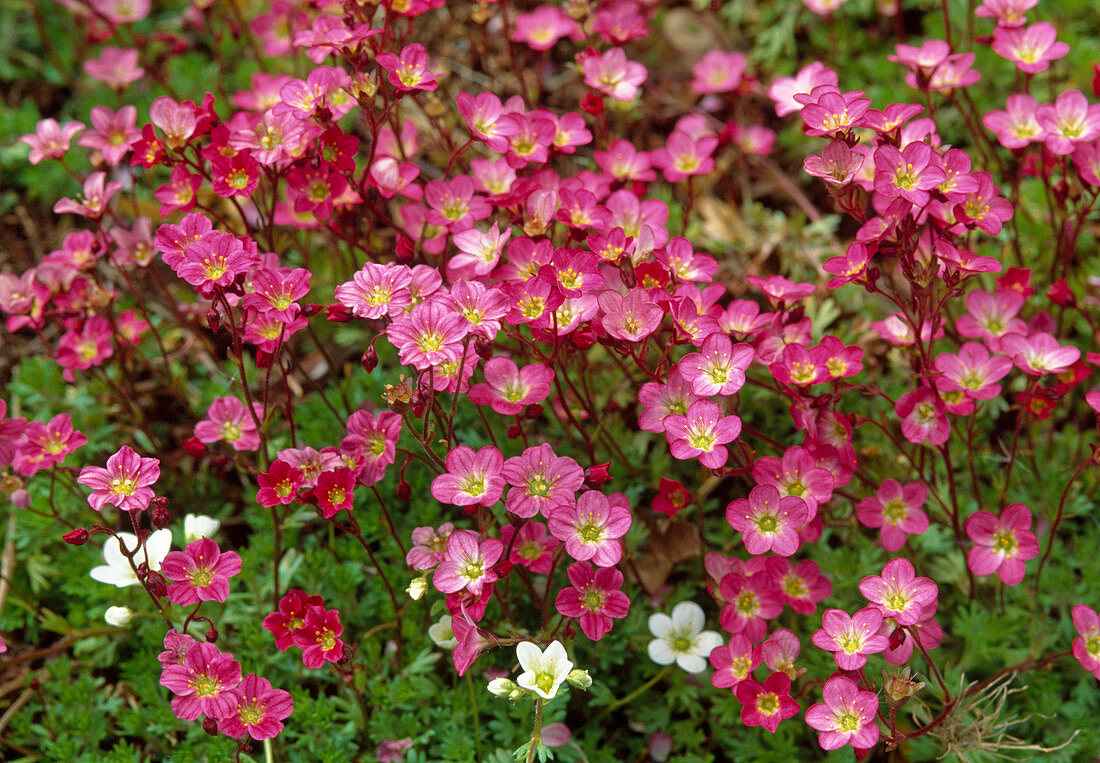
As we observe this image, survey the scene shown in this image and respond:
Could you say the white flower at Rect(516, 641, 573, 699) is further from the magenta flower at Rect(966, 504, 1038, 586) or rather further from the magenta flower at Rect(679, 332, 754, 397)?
the magenta flower at Rect(966, 504, 1038, 586)

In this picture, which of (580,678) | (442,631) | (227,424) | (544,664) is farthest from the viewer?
(227,424)

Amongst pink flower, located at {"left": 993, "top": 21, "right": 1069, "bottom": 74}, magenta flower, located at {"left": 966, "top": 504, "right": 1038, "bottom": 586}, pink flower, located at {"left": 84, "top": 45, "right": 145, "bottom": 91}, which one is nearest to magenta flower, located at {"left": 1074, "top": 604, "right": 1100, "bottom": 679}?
magenta flower, located at {"left": 966, "top": 504, "right": 1038, "bottom": 586}

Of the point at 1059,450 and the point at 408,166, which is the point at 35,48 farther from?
the point at 1059,450

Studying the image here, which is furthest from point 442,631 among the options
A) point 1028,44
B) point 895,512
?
point 1028,44

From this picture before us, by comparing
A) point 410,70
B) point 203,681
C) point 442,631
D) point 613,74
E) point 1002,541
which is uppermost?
point 410,70

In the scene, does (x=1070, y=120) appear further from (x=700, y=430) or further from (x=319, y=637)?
(x=319, y=637)

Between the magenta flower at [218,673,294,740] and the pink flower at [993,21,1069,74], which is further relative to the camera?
the pink flower at [993,21,1069,74]

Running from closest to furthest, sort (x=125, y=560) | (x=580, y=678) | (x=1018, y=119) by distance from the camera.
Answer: (x=580, y=678)
(x=125, y=560)
(x=1018, y=119)
